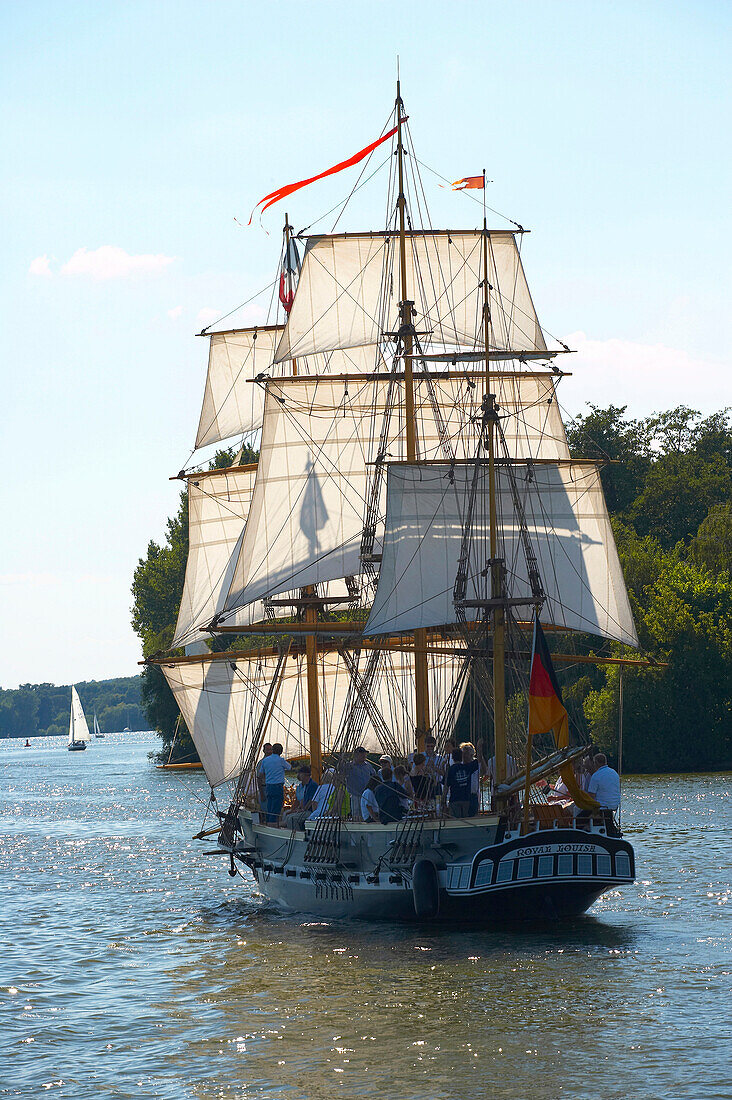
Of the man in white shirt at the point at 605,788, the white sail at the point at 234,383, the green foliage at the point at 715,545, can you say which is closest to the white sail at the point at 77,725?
the green foliage at the point at 715,545

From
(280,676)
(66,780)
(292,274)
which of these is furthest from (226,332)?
(66,780)

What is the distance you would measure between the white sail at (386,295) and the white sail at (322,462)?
1388 millimetres

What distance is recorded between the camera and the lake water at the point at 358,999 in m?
16.7

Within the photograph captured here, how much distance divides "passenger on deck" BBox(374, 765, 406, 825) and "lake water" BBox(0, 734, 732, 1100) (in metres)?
2.13

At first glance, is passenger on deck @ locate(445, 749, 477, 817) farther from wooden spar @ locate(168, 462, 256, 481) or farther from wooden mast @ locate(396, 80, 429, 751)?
wooden spar @ locate(168, 462, 256, 481)

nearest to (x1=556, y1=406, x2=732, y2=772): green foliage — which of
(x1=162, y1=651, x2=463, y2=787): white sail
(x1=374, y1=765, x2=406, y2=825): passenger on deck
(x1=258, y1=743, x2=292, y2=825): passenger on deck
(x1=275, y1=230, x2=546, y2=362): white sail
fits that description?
(x1=162, y1=651, x2=463, y2=787): white sail

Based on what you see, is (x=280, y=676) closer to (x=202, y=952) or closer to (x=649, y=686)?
(x=202, y=952)

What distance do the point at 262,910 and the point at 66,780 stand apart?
238ft

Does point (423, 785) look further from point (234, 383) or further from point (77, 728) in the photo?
point (77, 728)

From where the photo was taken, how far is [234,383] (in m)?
48.5

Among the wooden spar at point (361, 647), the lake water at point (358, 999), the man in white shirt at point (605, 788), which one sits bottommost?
the lake water at point (358, 999)

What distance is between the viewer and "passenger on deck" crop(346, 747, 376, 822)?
28812 mm

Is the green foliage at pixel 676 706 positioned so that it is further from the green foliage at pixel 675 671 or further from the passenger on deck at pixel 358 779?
the passenger on deck at pixel 358 779

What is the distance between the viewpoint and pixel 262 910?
3247cm
